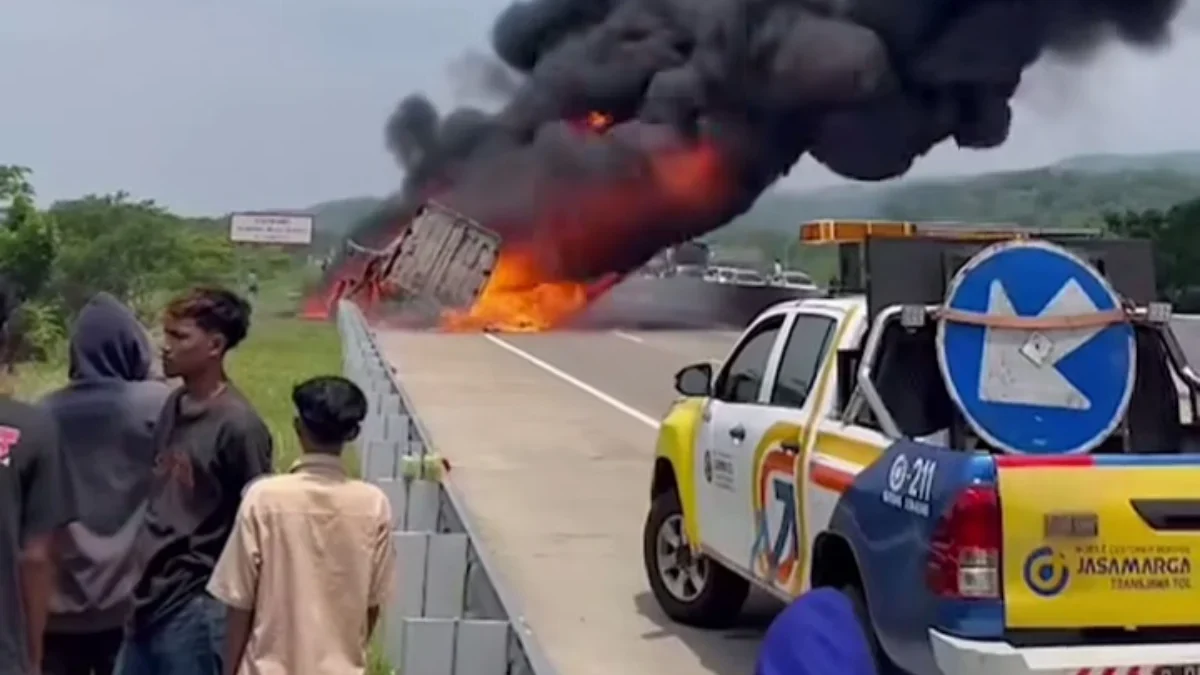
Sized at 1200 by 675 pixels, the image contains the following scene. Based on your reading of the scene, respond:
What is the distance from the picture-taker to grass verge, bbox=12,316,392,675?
1406 cm

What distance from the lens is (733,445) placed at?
8.57 metres

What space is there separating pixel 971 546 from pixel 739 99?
40.2 meters

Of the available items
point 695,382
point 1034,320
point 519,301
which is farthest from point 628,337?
point 1034,320

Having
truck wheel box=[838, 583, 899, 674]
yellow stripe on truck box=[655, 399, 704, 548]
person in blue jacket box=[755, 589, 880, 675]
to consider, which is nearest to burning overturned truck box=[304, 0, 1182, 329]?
yellow stripe on truck box=[655, 399, 704, 548]

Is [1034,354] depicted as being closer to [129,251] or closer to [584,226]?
[584,226]

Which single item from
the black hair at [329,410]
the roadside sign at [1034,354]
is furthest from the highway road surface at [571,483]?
the black hair at [329,410]

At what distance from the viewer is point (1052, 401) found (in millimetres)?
6297

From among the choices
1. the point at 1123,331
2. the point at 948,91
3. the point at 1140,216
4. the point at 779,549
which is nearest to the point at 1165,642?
the point at 1123,331

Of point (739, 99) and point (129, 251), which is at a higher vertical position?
point (739, 99)

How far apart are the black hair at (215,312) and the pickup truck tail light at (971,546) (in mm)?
2182

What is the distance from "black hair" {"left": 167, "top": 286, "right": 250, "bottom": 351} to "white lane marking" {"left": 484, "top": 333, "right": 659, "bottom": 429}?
15.5 meters

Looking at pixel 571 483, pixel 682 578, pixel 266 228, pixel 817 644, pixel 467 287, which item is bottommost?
pixel 571 483

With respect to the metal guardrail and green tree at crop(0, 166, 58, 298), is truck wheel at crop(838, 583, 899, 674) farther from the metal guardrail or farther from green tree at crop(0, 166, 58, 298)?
green tree at crop(0, 166, 58, 298)

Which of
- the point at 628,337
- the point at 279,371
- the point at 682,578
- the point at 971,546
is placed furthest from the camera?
the point at 628,337
